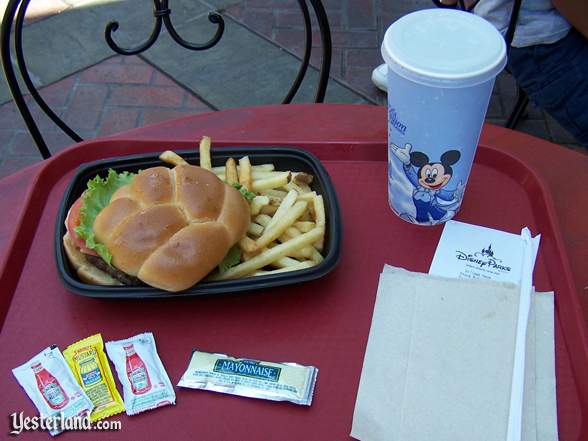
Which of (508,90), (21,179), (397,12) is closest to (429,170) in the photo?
(21,179)

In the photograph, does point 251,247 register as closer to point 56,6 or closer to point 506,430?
point 506,430

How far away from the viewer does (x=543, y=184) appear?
4.26 ft

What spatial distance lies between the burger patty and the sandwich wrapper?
1.61 feet

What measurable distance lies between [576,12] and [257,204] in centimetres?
124

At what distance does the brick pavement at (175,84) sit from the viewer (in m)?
2.80

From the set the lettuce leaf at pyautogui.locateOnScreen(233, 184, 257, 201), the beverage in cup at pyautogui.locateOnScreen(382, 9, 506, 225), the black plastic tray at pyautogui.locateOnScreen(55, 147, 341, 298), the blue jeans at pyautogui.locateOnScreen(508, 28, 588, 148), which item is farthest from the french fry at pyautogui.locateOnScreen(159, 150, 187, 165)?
the blue jeans at pyautogui.locateOnScreen(508, 28, 588, 148)

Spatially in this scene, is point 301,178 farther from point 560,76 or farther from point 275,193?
point 560,76

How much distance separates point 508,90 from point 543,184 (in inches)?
75.3

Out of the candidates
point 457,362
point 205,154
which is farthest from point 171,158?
point 457,362

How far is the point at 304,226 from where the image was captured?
3.93ft

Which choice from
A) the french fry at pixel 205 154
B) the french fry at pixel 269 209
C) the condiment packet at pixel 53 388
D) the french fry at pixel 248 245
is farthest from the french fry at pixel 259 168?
the condiment packet at pixel 53 388

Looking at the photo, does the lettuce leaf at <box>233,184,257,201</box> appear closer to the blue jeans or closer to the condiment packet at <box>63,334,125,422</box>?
the condiment packet at <box>63,334,125,422</box>

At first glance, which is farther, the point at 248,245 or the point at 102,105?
the point at 102,105

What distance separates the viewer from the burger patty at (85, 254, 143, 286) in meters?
1.10
